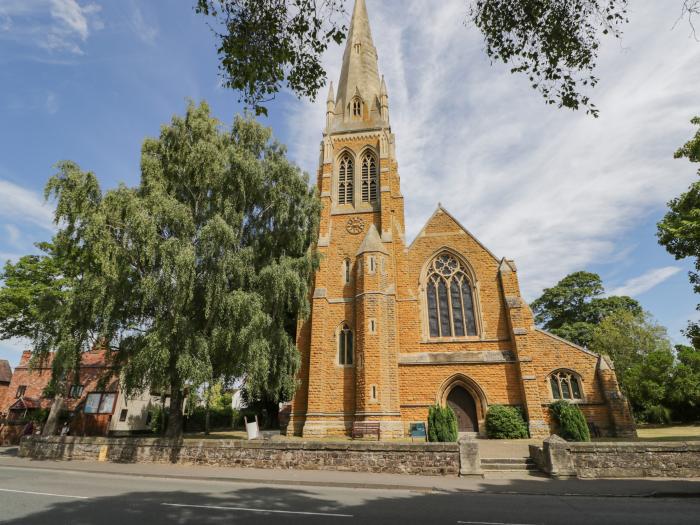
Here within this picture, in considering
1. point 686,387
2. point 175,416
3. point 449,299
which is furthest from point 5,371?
point 686,387

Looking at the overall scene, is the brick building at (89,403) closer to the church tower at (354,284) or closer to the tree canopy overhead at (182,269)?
the tree canopy overhead at (182,269)

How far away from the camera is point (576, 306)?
142 ft

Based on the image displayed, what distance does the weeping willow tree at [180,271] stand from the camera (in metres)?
13.0

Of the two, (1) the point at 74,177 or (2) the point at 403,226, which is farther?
(2) the point at 403,226

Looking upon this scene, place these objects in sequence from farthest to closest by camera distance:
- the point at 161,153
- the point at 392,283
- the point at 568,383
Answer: the point at 392,283, the point at 568,383, the point at 161,153

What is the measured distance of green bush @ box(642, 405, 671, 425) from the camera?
26.6 metres

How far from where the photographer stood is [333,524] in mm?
5645

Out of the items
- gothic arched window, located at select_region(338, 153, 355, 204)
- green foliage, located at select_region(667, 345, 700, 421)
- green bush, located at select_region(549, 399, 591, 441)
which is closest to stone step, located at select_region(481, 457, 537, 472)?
green bush, located at select_region(549, 399, 591, 441)

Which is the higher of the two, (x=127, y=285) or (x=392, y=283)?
(x=392, y=283)

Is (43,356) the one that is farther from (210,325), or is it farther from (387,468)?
(387,468)

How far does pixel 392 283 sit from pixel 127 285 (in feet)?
41.5

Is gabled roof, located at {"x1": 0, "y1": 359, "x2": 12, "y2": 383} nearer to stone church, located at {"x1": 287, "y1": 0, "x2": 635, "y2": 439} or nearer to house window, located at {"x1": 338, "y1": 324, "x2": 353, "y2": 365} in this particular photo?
→ stone church, located at {"x1": 287, "y1": 0, "x2": 635, "y2": 439}

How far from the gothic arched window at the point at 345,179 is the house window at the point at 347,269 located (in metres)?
4.62

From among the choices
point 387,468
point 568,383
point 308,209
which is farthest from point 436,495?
point 568,383
